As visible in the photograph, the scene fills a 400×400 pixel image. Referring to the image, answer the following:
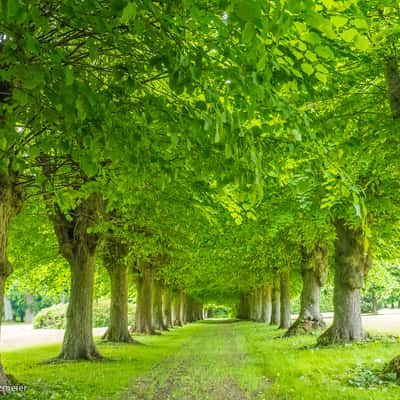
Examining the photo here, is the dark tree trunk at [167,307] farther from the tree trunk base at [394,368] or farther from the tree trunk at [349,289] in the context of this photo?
the tree trunk base at [394,368]

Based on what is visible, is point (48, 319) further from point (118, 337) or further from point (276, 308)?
point (118, 337)

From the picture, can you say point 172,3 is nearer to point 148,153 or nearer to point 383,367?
point 148,153

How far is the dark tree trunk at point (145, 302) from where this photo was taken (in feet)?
97.1

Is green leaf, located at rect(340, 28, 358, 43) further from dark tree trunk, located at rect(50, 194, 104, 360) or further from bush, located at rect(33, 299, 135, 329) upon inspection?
bush, located at rect(33, 299, 135, 329)

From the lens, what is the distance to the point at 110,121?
542 cm

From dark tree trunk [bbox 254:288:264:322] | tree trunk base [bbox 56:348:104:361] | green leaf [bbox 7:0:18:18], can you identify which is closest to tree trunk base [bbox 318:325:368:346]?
tree trunk base [bbox 56:348:104:361]

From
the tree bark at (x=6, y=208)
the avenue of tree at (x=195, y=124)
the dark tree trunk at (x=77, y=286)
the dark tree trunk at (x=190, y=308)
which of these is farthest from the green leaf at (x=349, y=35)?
the dark tree trunk at (x=190, y=308)

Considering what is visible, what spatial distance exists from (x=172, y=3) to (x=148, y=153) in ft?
7.18

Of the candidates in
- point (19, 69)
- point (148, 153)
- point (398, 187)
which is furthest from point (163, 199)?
point (398, 187)

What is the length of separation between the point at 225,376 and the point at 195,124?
9.03 metres

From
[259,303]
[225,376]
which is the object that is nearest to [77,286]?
[225,376]

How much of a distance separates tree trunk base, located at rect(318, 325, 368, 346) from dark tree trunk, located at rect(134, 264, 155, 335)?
14928 mm

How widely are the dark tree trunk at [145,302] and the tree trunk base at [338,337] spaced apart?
49.0 feet

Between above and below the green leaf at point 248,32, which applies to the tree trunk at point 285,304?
below
